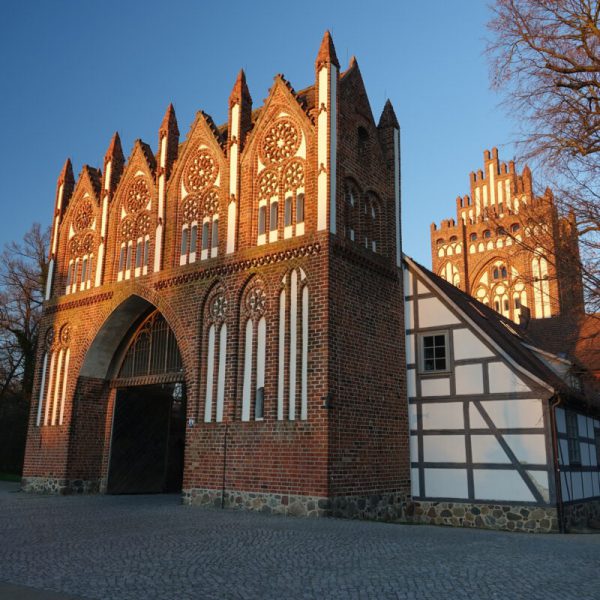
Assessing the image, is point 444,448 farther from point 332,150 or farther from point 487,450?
point 332,150

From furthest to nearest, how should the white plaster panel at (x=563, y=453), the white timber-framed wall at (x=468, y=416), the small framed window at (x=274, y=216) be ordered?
the small framed window at (x=274, y=216) → the white plaster panel at (x=563, y=453) → the white timber-framed wall at (x=468, y=416)

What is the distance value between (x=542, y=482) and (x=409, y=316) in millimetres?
4998

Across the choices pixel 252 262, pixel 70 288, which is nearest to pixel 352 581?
pixel 252 262

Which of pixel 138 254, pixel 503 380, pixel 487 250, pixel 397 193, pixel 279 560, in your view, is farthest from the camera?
pixel 487 250

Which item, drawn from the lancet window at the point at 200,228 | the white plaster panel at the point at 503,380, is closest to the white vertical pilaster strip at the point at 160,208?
the lancet window at the point at 200,228

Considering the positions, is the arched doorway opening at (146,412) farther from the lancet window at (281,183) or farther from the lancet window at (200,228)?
the lancet window at (281,183)

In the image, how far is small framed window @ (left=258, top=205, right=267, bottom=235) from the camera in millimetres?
15492

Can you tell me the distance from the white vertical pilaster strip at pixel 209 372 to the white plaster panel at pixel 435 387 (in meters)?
5.14

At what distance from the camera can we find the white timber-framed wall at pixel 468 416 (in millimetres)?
13539

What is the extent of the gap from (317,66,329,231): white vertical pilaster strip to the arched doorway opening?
6371mm

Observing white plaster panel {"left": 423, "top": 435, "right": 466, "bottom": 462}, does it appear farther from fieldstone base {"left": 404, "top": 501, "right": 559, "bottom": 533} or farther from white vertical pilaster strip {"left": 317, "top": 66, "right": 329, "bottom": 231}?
white vertical pilaster strip {"left": 317, "top": 66, "right": 329, "bottom": 231}

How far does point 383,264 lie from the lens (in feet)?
51.6

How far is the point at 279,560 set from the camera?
7.94 metres

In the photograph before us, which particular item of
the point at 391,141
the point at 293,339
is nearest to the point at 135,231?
the point at 293,339
